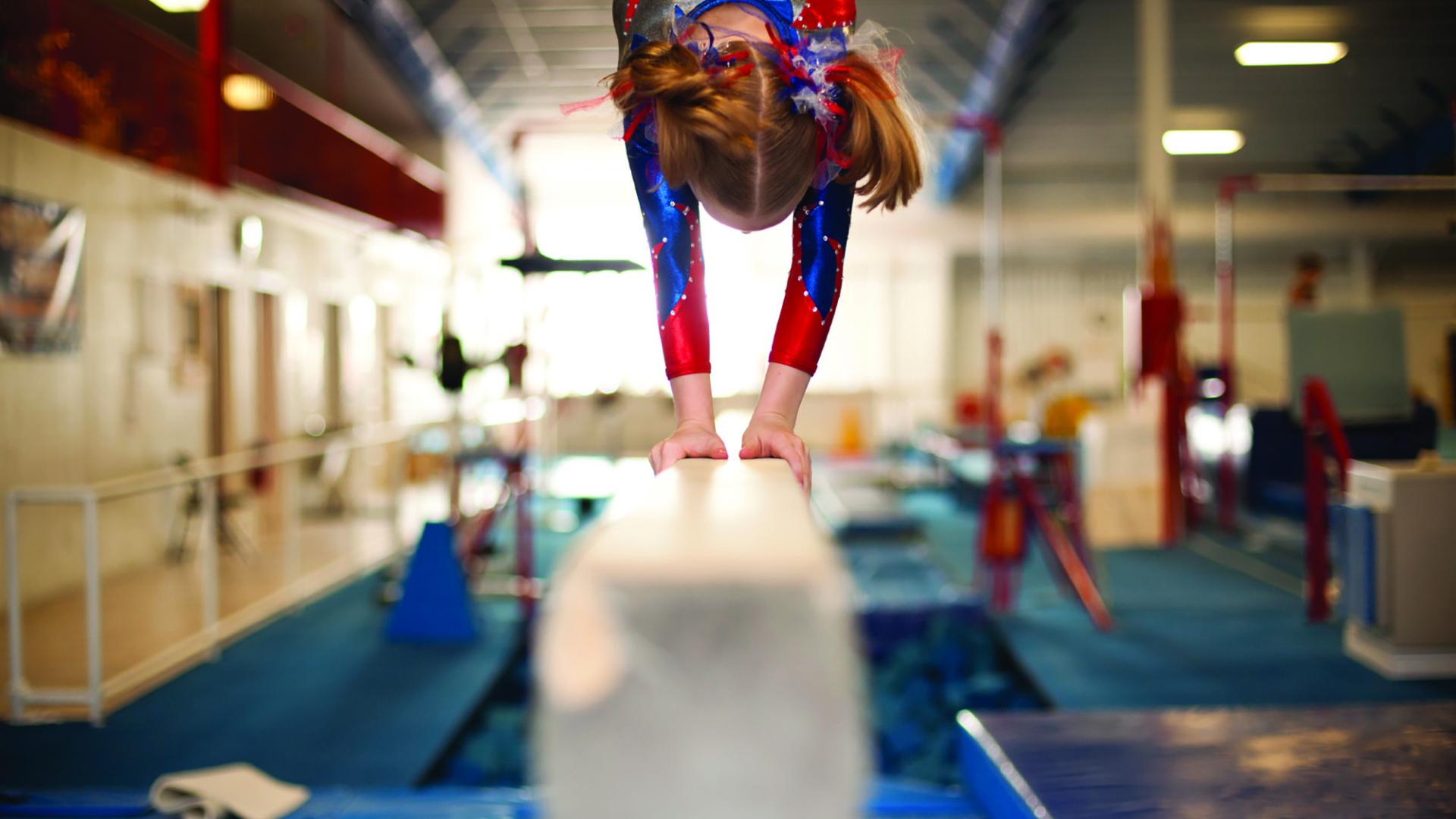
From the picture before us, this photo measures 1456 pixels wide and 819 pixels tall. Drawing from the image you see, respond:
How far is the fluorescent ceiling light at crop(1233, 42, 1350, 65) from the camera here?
789 centimetres

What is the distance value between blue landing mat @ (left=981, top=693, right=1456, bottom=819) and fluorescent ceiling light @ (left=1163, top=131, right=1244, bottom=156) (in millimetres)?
10070

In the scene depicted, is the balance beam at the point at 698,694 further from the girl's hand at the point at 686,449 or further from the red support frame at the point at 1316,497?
the red support frame at the point at 1316,497

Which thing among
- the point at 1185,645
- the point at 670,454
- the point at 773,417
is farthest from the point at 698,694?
the point at 1185,645

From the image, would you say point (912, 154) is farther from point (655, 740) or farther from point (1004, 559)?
point (1004, 559)

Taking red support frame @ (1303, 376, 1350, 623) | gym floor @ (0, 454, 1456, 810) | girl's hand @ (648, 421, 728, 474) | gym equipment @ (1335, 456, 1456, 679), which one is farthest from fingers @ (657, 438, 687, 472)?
red support frame @ (1303, 376, 1350, 623)

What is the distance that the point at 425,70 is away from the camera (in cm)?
1034

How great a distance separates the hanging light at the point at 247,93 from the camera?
21.2 ft

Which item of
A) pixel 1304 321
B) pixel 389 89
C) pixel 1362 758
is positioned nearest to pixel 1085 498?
pixel 1304 321

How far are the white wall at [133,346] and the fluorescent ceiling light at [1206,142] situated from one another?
908 cm

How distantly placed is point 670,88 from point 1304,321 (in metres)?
5.23

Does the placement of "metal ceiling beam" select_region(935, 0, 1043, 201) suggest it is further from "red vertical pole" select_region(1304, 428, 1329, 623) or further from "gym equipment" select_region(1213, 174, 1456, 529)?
"red vertical pole" select_region(1304, 428, 1329, 623)

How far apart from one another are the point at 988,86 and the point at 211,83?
7.40m

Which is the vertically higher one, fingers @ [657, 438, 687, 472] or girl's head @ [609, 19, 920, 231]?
girl's head @ [609, 19, 920, 231]

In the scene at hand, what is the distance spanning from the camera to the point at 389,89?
10766 mm
